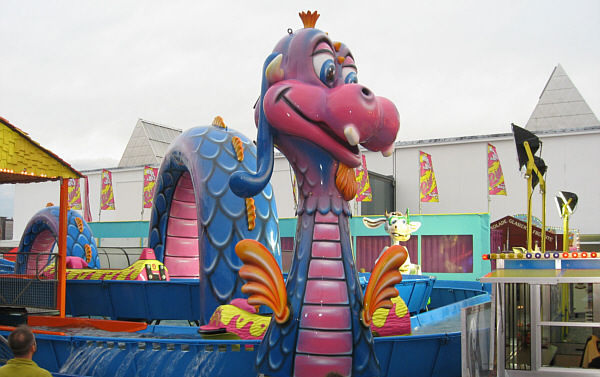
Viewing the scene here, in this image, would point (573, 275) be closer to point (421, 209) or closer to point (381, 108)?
point (381, 108)

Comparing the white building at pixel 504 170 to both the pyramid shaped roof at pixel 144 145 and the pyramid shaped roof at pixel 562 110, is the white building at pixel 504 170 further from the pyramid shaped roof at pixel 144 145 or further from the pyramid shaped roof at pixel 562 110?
the pyramid shaped roof at pixel 144 145

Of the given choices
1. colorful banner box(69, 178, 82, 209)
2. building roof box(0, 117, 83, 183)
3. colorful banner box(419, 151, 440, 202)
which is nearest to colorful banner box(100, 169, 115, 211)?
colorful banner box(69, 178, 82, 209)

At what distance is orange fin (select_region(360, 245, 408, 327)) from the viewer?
17.0 ft

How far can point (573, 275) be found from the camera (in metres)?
5.28

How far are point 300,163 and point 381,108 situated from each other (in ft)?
2.70

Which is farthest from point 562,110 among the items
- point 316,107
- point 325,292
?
point 325,292

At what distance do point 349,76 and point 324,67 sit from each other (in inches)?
13.8

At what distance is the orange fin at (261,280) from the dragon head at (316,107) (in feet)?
1.84

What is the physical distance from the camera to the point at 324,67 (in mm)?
5270

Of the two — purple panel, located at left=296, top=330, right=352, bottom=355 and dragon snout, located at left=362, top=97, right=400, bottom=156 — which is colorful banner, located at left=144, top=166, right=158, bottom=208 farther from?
purple panel, located at left=296, top=330, right=352, bottom=355

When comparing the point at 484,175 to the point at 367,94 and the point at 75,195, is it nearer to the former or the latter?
the point at 75,195

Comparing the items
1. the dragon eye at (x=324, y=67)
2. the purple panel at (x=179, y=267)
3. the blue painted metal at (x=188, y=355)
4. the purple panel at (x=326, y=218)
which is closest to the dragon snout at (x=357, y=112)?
the dragon eye at (x=324, y=67)

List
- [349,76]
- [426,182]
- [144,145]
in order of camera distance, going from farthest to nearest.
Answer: [144,145] → [426,182] → [349,76]

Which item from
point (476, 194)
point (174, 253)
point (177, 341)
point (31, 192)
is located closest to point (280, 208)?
point (476, 194)
